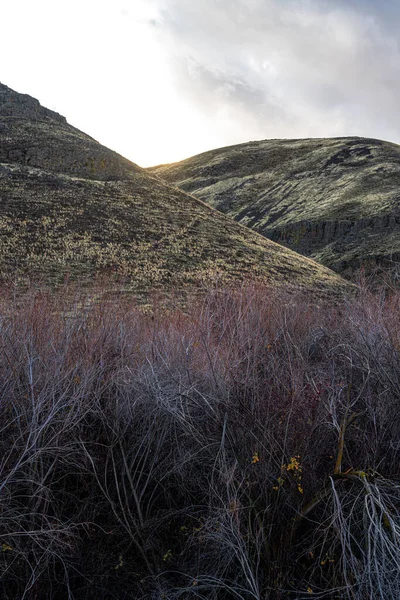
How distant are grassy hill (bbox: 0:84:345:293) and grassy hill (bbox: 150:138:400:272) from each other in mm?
11432

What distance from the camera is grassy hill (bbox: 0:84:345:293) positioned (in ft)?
69.1

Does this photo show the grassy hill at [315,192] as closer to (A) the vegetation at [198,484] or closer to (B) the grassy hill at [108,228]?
(B) the grassy hill at [108,228]

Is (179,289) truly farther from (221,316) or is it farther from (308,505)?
(308,505)

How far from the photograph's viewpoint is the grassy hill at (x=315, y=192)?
140 ft

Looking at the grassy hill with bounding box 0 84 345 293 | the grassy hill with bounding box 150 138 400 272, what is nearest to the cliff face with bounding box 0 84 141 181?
the grassy hill with bounding box 0 84 345 293

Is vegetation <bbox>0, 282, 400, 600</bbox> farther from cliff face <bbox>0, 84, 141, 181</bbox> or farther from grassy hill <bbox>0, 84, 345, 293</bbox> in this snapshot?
cliff face <bbox>0, 84, 141, 181</bbox>

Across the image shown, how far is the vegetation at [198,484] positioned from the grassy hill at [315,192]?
26.4 m

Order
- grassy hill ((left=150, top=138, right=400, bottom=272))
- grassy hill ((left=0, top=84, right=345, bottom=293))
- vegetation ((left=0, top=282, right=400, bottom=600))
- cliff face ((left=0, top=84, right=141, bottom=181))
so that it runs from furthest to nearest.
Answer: grassy hill ((left=150, top=138, right=400, bottom=272))
cliff face ((left=0, top=84, right=141, bottom=181))
grassy hill ((left=0, top=84, right=345, bottom=293))
vegetation ((left=0, top=282, right=400, bottom=600))

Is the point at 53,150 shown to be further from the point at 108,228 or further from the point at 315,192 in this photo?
the point at 315,192

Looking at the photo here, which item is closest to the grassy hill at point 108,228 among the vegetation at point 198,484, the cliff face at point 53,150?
the cliff face at point 53,150

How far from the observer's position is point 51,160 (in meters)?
36.2

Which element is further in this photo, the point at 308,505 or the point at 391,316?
the point at 391,316

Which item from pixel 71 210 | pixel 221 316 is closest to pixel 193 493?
pixel 221 316

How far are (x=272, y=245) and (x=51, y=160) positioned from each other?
71.6 ft
